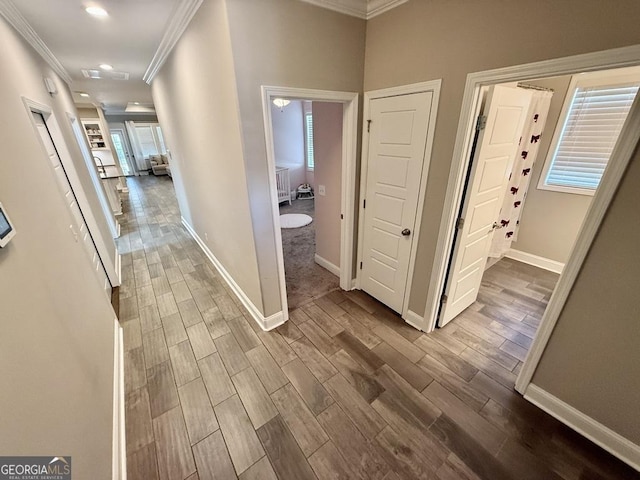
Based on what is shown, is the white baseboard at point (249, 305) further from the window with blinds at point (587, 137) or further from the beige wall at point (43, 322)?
the window with blinds at point (587, 137)

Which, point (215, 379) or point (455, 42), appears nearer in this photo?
point (455, 42)

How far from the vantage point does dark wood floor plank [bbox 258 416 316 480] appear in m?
1.42

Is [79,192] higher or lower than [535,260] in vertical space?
higher

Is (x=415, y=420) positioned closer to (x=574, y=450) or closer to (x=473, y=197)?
(x=574, y=450)

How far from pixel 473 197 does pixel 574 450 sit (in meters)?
1.70

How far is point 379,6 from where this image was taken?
1.91 m

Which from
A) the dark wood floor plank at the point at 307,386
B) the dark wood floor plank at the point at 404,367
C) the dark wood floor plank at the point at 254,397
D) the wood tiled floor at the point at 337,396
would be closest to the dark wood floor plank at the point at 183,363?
the wood tiled floor at the point at 337,396

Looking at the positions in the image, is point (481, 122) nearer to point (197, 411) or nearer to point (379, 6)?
point (379, 6)

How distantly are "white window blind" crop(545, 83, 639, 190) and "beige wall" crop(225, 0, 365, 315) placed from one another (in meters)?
2.69

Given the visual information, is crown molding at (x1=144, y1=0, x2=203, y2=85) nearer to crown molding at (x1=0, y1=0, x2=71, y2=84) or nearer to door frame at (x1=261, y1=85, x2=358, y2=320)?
door frame at (x1=261, y1=85, x2=358, y2=320)

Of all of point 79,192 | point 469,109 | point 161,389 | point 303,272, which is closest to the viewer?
point 469,109

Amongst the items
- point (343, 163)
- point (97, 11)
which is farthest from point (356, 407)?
point (97, 11)

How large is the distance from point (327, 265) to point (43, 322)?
274 centimetres

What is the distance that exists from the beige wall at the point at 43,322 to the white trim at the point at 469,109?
7.79 feet
